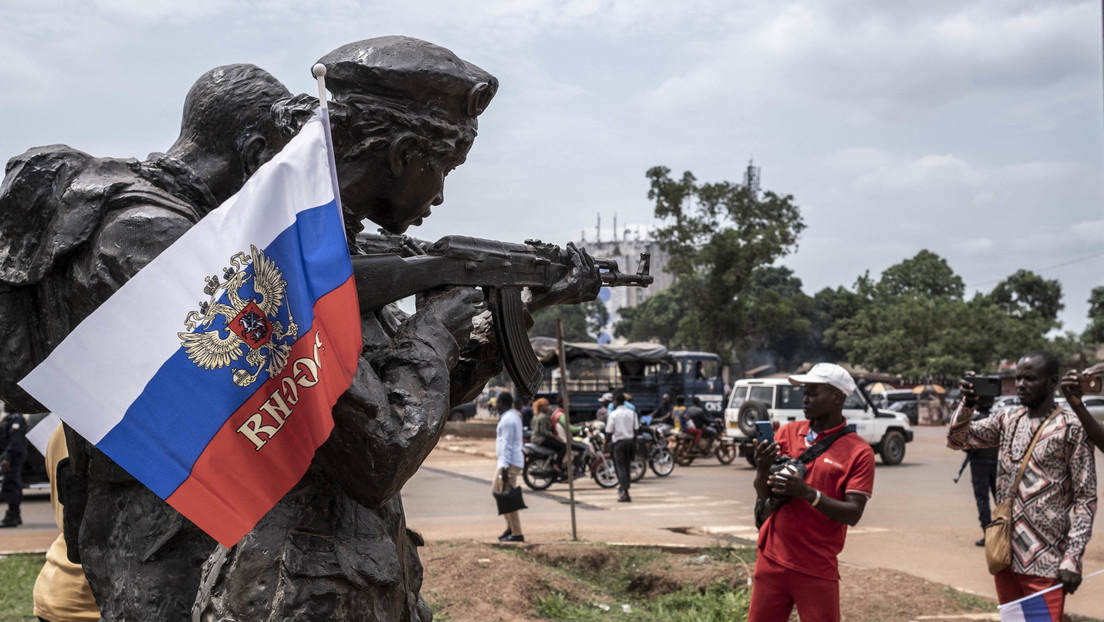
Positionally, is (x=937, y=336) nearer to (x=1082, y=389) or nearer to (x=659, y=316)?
(x=659, y=316)

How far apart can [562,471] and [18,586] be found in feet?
32.8

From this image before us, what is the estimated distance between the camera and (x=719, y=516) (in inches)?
504

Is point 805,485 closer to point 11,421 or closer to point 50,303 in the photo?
point 50,303

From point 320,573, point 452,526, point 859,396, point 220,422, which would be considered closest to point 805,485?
point 320,573

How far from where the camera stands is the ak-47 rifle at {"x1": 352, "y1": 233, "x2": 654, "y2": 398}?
2117 mm

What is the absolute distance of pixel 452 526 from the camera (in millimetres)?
11844

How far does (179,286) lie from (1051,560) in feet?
15.0

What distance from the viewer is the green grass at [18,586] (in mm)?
6988

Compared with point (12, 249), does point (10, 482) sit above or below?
below

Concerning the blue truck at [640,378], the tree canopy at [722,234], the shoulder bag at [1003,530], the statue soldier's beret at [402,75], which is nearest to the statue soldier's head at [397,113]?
the statue soldier's beret at [402,75]

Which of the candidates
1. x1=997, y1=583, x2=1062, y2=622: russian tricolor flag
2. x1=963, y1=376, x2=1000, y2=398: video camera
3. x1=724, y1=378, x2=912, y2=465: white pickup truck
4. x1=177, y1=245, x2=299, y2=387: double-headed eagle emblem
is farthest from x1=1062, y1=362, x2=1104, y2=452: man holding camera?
x1=724, y1=378, x2=912, y2=465: white pickup truck

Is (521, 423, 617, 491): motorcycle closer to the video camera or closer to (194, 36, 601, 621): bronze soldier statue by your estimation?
the video camera

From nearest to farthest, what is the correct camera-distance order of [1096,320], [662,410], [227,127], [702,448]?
[227,127]
[702,448]
[662,410]
[1096,320]

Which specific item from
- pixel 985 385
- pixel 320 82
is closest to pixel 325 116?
pixel 320 82
